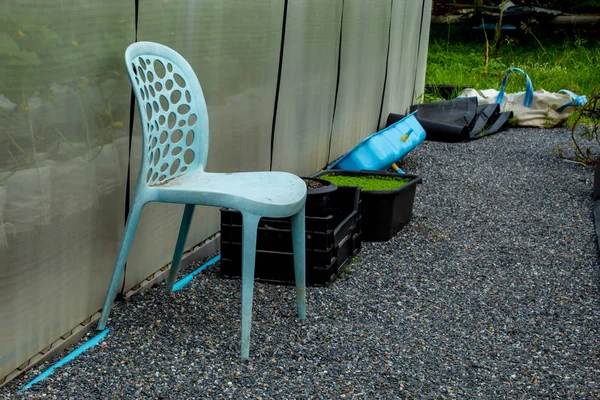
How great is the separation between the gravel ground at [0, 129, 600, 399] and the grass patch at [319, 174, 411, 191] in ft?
0.91

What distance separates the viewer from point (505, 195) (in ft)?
16.7

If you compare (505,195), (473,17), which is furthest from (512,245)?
(473,17)

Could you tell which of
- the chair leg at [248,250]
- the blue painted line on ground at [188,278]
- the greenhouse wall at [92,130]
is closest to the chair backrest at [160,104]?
the greenhouse wall at [92,130]

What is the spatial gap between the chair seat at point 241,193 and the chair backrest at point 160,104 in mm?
89

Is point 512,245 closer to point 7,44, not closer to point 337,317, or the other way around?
point 337,317

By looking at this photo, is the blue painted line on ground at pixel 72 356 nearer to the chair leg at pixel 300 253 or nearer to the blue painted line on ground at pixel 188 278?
the blue painted line on ground at pixel 188 278

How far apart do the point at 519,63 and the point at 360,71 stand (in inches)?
247

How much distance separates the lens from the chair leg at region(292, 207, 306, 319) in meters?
2.66

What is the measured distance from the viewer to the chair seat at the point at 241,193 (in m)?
2.41

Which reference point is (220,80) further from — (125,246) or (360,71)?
(360,71)

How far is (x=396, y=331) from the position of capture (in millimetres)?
2840

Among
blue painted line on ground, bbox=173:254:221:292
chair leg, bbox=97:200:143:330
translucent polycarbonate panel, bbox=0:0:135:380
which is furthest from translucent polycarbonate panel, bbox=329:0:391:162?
chair leg, bbox=97:200:143:330

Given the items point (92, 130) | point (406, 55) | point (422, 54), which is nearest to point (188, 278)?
point (92, 130)

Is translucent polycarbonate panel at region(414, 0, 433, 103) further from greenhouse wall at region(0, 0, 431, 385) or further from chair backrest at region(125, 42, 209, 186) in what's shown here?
chair backrest at region(125, 42, 209, 186)
